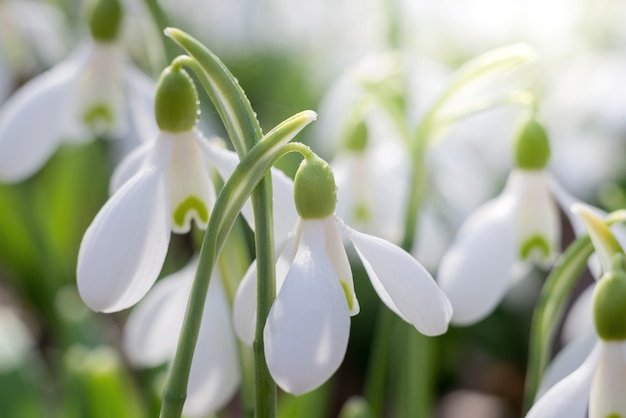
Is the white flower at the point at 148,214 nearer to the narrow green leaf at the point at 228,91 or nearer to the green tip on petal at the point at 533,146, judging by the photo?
the narrow green leaf at the point at 228,91

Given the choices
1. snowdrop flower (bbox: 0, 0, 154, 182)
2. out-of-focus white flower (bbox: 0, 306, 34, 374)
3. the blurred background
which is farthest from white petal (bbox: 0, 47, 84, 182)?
out-of-focus white flower (bbox: 0, 306, 34, 374)

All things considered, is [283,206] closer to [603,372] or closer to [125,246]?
[125,246]

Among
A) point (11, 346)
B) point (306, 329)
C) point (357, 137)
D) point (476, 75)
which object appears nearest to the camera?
point (306, 329)

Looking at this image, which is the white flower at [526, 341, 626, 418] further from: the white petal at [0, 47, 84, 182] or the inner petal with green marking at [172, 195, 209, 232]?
the white petal at [0, 47, 84, 182]

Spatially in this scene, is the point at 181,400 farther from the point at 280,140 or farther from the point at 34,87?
the point at 34,87

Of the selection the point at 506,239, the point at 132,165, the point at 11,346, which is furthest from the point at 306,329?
the point at 11,346

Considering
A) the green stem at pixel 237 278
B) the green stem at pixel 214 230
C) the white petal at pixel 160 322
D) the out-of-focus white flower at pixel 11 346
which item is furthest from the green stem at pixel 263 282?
the out-of-focus white flower at pixel 11 346
